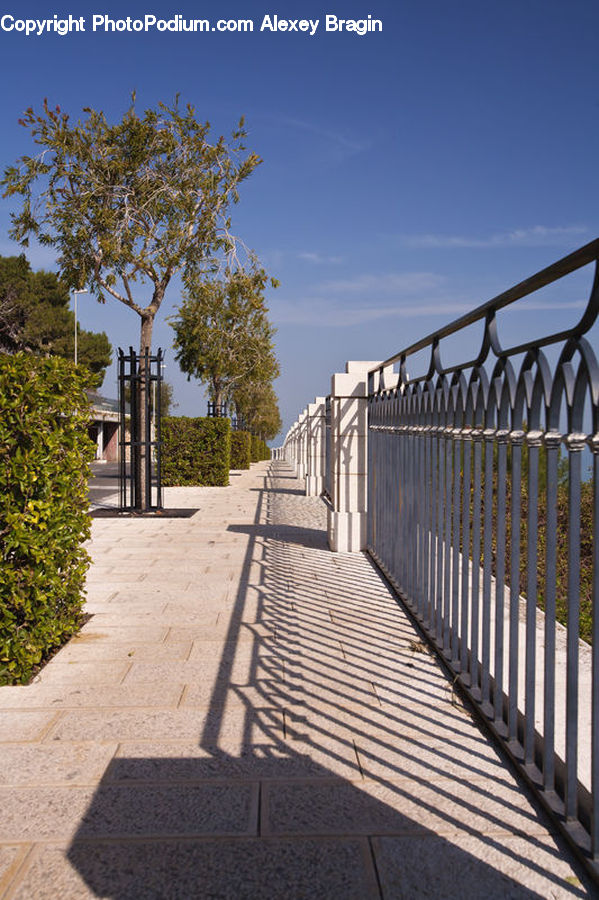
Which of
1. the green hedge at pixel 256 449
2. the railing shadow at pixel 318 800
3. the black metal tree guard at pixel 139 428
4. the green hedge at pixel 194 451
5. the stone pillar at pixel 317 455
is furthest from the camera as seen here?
the green hedge at pixel 256 449

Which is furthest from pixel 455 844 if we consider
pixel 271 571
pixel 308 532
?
pixel 308 532

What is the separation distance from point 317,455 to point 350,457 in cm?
918

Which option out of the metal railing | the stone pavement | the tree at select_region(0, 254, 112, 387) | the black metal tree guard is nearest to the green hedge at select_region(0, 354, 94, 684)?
the stone pavement

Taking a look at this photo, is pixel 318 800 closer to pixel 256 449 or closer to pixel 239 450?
pixel 239 450

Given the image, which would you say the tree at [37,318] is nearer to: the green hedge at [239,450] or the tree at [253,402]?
the tree at [253,402]

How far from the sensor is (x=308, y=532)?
9.88 metres

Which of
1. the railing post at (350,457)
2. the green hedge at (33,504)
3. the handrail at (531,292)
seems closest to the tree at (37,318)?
the railing post at (350,457)

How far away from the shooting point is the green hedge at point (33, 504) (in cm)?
376

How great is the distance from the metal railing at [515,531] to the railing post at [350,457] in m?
2.17

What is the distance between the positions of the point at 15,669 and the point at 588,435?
10.3ft

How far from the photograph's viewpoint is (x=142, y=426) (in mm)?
12812

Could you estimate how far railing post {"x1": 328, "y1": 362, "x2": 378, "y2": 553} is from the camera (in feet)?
26.0

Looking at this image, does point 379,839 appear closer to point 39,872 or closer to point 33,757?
point 39,872

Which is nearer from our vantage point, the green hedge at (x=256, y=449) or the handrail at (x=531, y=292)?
the handrail at (x=531, y=292)
